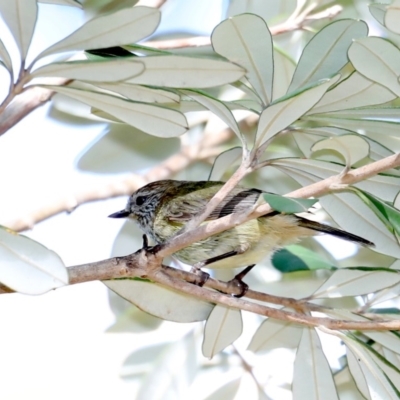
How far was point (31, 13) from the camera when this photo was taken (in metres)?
1.39

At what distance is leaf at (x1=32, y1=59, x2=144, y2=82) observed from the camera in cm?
131

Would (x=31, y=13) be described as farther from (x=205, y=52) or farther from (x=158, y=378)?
(x=158, y=378)

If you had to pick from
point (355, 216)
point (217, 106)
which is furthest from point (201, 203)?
point (217, 106)

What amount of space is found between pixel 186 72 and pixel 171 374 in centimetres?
129

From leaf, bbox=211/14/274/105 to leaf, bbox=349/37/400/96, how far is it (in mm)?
222

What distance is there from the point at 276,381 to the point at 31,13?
60.2 inches

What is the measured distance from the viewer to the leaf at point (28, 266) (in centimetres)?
118

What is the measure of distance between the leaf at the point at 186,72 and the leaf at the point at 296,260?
842 mm

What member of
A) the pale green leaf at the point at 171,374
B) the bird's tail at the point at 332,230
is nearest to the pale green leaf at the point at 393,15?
the bird's tail at the point at 332,230

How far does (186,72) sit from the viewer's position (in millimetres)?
1420

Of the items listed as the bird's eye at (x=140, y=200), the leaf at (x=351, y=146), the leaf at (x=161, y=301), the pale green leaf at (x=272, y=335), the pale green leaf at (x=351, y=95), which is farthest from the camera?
the bird's eye at (x=140, y=200)

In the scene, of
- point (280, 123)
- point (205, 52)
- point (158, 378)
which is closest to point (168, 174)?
point (205, 52)

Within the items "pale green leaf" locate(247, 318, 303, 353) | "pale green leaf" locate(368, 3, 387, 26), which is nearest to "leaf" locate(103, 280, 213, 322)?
"pale green leaf" locate(247, 318, 303, 353)

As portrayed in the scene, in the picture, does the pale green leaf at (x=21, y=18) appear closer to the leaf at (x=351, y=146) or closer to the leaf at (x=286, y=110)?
the leaf at (x=286, y=110)
